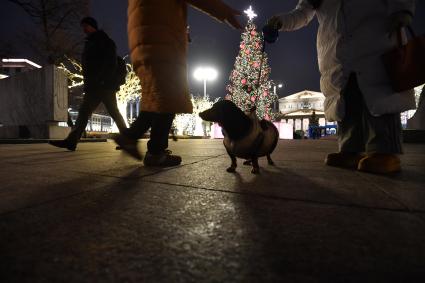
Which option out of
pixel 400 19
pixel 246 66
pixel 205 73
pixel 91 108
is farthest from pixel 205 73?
pixel 400 19

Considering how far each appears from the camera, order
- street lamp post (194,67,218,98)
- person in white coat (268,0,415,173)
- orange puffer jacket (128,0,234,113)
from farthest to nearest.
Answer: street lamp post (194,67,218,98)
orange puffer jacket (128,0,234,113)
person in white coat (268,0,415,173)

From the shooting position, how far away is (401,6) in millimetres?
1771

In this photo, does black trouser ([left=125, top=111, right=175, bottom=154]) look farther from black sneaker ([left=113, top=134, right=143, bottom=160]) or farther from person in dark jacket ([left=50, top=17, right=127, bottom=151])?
person in dark jacket ([left=50, top=17, right=127, bottom=151])

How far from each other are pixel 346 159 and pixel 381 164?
15.7 inches

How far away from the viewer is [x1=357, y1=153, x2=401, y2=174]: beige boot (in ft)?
6.02

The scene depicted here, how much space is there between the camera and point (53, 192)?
4.06 ft

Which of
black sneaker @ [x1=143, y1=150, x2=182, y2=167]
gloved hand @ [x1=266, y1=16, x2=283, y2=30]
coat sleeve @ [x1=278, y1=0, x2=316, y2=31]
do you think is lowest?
black sneaker @ [x1=143, y1=150, x2=182, y2=167]

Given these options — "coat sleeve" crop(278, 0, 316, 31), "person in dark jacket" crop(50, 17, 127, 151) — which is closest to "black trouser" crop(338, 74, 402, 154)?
"coat sleeve" crop(278, 0, 316, 31)

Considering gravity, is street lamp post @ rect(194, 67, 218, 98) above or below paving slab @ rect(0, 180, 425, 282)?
above

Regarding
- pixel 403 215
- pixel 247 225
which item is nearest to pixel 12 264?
pixel 247 225

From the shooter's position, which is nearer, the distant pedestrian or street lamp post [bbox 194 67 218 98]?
the distant pedestrian

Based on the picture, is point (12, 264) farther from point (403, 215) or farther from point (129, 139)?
point (129, 139)

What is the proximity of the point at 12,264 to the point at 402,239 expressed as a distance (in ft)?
3.02

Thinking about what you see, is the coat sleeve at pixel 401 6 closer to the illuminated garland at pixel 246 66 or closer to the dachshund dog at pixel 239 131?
the dachshund dog at pixel 239 131
